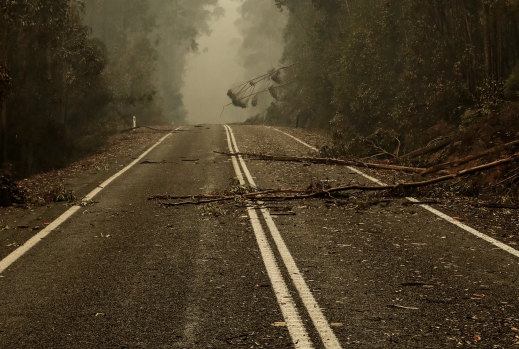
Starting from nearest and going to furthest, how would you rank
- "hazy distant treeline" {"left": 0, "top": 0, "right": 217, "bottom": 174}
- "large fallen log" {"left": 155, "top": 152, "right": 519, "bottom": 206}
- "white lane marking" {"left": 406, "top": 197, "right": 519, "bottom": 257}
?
"white lane marking" {"left": 406, "top": 197, "right": 519, "bottom": 257}, "large fallen log" {"left": 155, "top": 152, "right": 519, "bottom": 206}, "hazy distant treeline" {"left": 0, "top": 0, "right": 217, "bottom": 174}

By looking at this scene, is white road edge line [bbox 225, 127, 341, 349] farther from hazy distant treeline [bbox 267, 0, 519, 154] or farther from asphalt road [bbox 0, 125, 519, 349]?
hazy distant treeline [bbox 267, 0, 519, 154]

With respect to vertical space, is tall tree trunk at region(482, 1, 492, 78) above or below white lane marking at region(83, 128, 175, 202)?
above

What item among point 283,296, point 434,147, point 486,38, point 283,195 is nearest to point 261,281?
point 283,296

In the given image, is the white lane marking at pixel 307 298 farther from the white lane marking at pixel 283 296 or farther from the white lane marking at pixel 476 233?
the white lane marking at pixel 476 233

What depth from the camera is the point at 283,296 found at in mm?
5766

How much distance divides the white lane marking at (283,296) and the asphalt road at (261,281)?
0.02 metres

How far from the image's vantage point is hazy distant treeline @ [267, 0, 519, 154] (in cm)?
1720

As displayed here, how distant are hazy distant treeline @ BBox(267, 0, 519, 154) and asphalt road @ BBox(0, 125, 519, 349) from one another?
7805mm

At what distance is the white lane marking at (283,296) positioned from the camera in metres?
4.78

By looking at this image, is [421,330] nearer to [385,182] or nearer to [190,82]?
[385,182]

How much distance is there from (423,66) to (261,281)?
17395 millimetres

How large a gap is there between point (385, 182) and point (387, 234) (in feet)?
15.9

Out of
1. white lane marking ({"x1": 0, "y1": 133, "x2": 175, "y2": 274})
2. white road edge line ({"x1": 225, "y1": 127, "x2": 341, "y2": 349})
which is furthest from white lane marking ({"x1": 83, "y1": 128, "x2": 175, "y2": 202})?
white road edge line ({"x1": 225, "y1": 127, "x2": 341, "y2": 349})

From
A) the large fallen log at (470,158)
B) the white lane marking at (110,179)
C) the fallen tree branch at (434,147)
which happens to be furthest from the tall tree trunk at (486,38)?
the white lane marking at (110,179)
